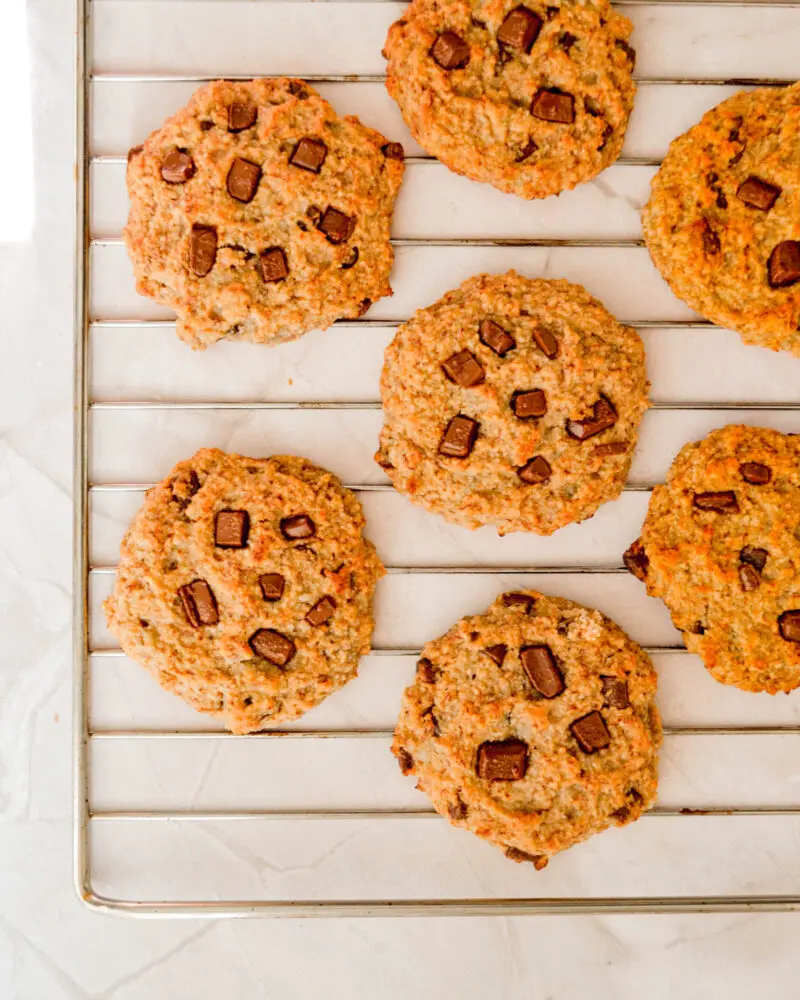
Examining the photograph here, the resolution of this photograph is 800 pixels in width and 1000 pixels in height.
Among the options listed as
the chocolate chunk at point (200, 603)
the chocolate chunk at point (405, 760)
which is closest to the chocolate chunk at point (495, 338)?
the chocolate chunk at point (200, 603)

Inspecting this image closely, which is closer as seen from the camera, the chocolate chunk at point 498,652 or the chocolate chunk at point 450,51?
the chocolate chunk at point 450,51

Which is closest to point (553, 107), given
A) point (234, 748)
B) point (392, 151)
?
point (392, 151)

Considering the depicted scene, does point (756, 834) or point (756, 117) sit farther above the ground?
point (756, 117)

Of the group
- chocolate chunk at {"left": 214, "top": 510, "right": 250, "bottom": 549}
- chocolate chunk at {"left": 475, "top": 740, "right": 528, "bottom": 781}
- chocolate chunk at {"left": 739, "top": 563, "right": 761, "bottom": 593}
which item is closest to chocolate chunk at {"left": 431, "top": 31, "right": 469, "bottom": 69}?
chocolate chunk at {"left": 214, "top": 510, "right": 250, "bottom": 549}

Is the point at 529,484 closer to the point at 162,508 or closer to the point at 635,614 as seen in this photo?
the point at 635,614

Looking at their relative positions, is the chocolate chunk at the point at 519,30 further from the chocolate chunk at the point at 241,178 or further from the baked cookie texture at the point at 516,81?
the chocolate chunk at the point at 241,178

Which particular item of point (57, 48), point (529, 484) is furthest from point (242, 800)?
point (57, 48)

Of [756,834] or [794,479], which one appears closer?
[794,479]
